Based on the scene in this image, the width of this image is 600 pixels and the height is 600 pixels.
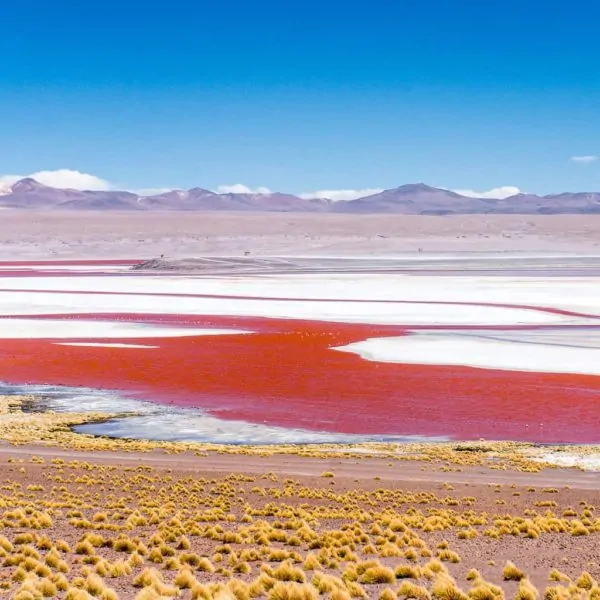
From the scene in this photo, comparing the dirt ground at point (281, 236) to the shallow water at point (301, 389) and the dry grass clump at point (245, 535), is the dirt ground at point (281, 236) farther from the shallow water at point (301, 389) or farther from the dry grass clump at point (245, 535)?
the dry grass clump at point (245, 535)

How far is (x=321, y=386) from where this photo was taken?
93.5 ft

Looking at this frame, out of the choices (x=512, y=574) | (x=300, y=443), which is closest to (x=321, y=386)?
(x=300, y=443)

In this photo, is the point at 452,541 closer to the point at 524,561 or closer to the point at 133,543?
the point at 524,561

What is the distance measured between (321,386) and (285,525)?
15422 millimetres

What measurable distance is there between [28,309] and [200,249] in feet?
217

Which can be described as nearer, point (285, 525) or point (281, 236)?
point (285, 525)

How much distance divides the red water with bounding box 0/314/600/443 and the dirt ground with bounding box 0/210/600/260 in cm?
7323

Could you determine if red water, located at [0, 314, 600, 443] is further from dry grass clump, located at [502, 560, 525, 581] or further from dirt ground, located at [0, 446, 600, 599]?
dry grass clump, located at [502, 560, 525, 581]

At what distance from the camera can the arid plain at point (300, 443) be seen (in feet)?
34.4

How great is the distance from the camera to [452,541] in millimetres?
12344

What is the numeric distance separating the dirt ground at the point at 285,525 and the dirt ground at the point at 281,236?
8989 cm

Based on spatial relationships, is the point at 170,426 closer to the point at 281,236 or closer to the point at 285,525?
the point at 285,525

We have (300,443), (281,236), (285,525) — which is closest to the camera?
(285,525)

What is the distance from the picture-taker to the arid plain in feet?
34.4
